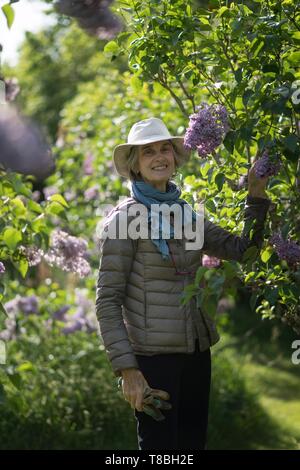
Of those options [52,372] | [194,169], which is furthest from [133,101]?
[52,372]

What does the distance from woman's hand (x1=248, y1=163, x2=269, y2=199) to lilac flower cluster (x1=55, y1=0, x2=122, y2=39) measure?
1.50 m

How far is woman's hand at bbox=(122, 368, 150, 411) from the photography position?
8.68 feet

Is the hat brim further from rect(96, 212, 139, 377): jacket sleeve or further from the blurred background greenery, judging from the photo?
rect(96, 212, 139, 377): jacket sleeve

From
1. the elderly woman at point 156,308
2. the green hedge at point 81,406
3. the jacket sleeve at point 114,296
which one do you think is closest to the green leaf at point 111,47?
the elderly woman at point 156,308

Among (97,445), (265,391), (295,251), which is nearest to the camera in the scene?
(295,251)

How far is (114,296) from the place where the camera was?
2719mm

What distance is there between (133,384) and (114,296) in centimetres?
30

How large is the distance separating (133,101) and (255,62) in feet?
9.00

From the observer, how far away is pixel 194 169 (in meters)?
4.66

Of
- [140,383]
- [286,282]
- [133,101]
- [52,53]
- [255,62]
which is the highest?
[52,53]

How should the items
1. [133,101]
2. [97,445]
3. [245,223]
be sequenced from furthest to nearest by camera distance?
[133,101] < [97,445] < [245,223]

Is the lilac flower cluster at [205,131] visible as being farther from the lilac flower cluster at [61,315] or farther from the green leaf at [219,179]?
the lilac flower cluster at [61,315]

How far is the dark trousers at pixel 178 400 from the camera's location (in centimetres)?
276
